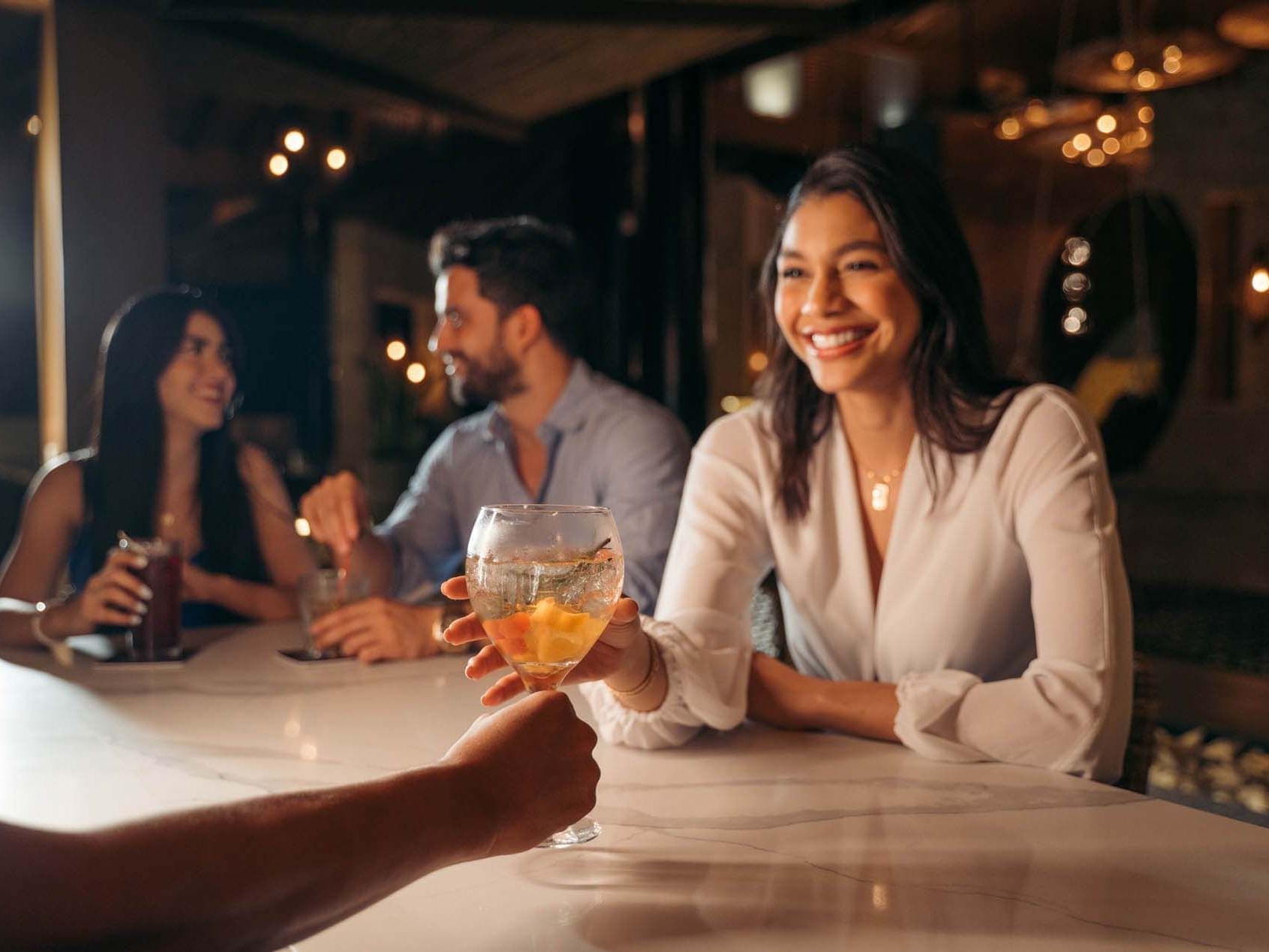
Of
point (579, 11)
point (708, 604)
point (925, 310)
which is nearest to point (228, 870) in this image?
point (708, 604)

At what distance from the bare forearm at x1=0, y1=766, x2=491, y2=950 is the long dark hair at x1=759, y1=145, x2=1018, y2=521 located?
1088 millimetres

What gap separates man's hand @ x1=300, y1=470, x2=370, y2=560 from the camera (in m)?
2.14

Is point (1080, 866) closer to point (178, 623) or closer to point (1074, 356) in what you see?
point (178, 623)

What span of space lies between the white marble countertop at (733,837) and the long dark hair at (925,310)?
1.78ft

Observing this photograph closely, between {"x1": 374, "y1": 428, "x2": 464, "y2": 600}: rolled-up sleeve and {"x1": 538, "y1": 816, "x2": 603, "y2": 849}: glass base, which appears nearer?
{"x1": 538, "y1": 816, "x2": 603, "y2": 849}: glass base

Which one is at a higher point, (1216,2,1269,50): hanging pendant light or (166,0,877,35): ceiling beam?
(1216,2,1269,50): hanging pendant light

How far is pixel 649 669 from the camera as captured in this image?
131cm

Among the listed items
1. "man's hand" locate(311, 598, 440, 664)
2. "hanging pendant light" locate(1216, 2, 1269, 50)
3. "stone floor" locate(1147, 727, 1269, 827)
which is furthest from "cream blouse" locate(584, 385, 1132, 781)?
"hanging pendant light" locate(1216, 2, 1269, 50)

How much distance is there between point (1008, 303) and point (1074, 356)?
268 cm

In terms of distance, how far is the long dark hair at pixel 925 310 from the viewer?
1690 mm

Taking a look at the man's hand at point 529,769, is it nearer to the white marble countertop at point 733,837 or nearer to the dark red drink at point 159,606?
the white marble countertop at point 733,837

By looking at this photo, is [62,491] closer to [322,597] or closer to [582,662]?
[322,597]

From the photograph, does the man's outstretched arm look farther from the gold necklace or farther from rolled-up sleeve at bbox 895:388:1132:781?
the gold necklace

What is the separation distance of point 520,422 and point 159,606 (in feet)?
4.07
